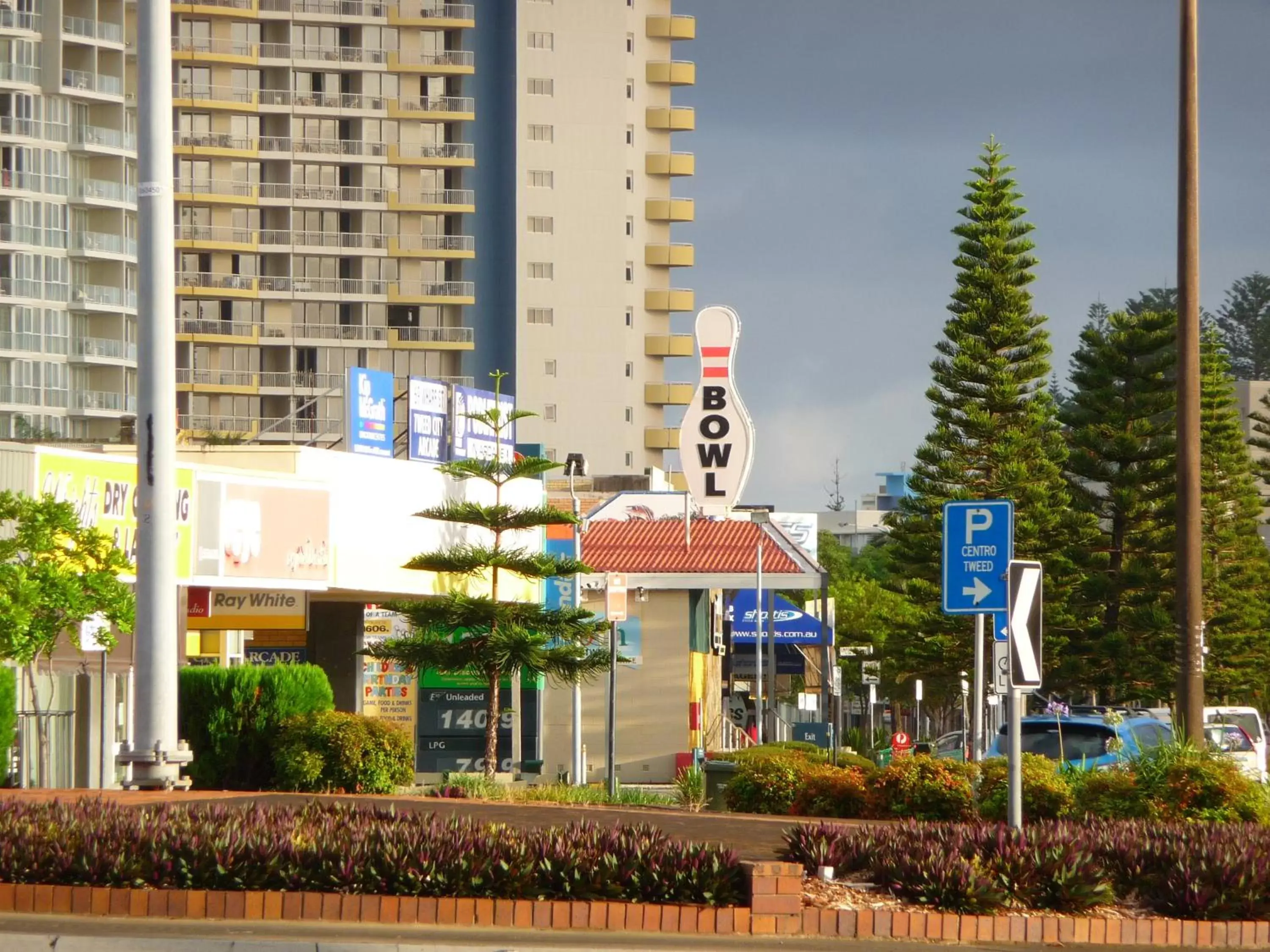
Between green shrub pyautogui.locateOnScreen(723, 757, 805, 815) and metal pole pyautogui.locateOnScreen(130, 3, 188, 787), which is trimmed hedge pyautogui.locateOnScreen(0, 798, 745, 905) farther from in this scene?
green shrub pyautogui.locateOnScreen(723, 757, 805, 815)

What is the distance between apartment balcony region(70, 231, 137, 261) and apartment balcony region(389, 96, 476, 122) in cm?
1561

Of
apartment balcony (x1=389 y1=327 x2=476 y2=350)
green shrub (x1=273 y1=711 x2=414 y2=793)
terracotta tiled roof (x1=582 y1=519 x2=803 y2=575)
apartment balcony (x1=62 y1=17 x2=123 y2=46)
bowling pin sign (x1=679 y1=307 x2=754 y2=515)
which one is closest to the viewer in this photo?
green shrub (x1=273 y1=711 x2=414 y2=793)

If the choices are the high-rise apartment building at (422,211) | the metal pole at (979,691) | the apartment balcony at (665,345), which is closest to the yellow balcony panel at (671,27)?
the high-rise apartment building at (422,211)

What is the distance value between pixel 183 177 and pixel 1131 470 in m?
57.9

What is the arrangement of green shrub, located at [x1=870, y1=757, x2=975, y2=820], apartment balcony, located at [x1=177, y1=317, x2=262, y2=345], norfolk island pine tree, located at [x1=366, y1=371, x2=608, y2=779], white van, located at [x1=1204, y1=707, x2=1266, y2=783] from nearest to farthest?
green shrub, located at [x1=870, y1=757, x2=975, y2=820] → norfolk island pine tree, located at [x1=366, y1=371, x2=608, y2=779] → white van, located at [x1=1204, y1=707, x2=1266, y2=783] → apartment balcony, located at [x1=177, y1=317, x2=262, y2=345]

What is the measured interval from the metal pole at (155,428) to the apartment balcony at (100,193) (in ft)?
257

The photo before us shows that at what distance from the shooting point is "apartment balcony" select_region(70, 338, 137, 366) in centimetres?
8869

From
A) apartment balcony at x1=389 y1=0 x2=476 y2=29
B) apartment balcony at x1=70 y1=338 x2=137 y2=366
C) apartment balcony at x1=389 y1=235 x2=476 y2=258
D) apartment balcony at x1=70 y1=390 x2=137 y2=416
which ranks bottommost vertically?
apartment balcony at x1=70 y1=390 x2=137 y2=416

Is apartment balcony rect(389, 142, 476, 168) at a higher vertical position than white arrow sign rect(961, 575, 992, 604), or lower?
higher

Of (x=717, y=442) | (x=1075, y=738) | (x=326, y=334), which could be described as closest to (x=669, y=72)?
(x=326, y=334)

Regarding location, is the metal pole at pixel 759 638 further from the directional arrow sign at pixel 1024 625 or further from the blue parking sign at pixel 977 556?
the directional arrow sign at pixel 1024 625

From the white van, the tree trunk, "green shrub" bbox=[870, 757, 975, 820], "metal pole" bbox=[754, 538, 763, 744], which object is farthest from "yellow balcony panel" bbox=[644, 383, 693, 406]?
"green shrub" bbox=[870, 757, 975, 820]

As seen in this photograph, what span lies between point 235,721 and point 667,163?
8095 centimetres

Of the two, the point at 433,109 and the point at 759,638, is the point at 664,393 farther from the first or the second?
the point at 759,638
